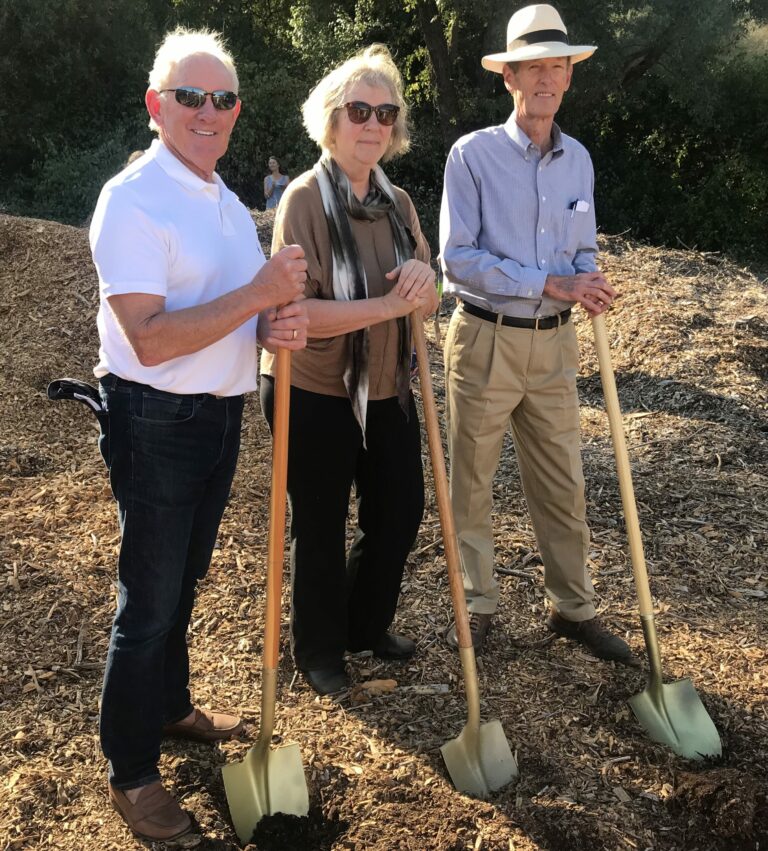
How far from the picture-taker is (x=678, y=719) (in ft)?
10.7

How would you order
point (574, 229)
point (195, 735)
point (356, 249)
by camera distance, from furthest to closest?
point (574, 229)
point (195, 735)
point (356, 249)

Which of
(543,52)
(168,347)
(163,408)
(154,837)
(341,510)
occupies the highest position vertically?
(543,52)

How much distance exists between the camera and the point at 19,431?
5922 millimetres

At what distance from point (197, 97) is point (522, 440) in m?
1.89

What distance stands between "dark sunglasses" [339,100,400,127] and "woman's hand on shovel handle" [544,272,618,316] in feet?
2.81

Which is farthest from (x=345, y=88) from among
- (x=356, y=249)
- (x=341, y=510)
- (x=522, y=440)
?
(x=522, y=440)

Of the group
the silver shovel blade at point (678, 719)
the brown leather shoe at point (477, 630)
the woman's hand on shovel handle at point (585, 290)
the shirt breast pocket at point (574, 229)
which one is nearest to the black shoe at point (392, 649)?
the brown leather shoe at point (477, 630)

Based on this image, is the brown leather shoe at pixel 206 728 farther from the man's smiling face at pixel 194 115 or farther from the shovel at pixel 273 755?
the man's smiling face at pixel 194 115

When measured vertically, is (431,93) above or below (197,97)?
above

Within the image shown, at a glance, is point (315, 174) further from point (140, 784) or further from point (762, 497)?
point (762, 497)

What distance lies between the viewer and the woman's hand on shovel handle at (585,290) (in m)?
3.32

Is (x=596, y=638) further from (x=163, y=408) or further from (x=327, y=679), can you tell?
(x=163, y=408)

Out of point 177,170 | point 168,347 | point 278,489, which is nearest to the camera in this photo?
point 168,347

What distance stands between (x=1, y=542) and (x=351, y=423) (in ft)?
7.58
